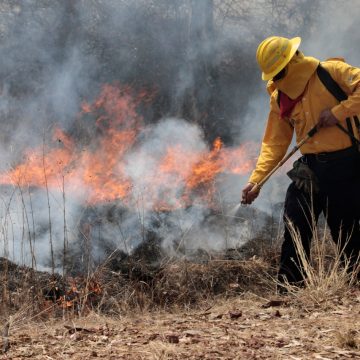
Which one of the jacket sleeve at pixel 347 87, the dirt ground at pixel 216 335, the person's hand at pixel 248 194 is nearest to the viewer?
the dirt ground at pixel 216 335

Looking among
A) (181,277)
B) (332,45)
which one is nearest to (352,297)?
(181,277)

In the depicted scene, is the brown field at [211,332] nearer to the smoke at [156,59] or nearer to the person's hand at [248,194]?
the person's hand at [248,194]

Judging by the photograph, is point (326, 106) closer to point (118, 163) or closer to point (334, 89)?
point (334, 89)

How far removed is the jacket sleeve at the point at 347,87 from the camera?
4020mm

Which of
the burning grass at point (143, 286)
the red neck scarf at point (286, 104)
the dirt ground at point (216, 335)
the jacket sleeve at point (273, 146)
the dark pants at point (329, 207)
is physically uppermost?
the red neck scarf at point (286, 104)

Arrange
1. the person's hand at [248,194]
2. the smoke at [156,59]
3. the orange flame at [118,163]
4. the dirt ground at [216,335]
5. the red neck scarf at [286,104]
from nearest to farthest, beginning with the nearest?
the dirt ground at [216,335] → the red neck scarf at [286,104] → the person's hand at [248,194] → the orange flame at [118,163] → the smoke at [156,59]

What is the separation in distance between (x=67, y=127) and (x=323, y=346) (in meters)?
9.55

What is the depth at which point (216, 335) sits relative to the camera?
304 cm

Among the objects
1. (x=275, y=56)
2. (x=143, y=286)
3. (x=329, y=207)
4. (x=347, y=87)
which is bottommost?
(x=143, y=286)

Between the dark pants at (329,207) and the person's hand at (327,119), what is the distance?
0.86 feet

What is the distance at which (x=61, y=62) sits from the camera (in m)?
12.5

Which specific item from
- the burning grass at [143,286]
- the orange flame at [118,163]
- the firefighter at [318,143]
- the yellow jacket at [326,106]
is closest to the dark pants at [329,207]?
the firefighter at [318,143]

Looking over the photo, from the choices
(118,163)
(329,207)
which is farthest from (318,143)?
(118,163)

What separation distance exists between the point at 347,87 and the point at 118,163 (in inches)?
258
